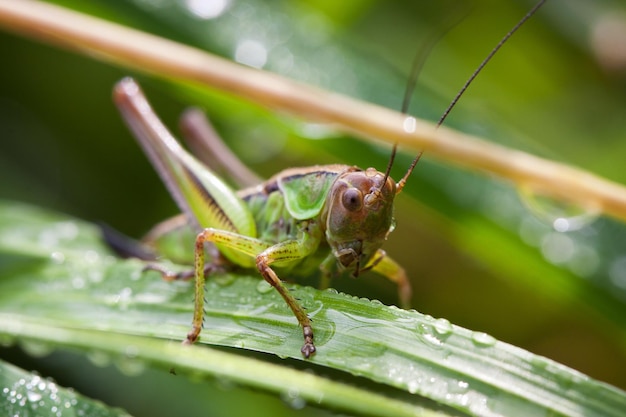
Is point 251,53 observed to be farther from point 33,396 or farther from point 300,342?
point 33,396

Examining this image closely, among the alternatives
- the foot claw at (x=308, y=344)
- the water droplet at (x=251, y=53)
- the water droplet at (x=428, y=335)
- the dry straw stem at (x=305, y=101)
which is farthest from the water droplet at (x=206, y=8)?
the water droplet at (x=428, y=335)

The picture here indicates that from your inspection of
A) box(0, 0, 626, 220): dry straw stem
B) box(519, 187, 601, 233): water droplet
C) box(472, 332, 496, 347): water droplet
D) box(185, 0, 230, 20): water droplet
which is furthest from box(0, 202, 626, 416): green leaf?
box(185, 0, 230, 20): water droplet

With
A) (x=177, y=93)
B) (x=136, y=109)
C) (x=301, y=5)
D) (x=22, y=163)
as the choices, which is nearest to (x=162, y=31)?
(x=177, y=93)

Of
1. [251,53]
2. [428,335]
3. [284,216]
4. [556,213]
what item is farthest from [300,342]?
[251,53]

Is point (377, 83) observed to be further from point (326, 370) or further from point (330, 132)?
point (326, 370)

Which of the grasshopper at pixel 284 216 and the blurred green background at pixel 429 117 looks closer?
the grasshopper at pixel 284 216

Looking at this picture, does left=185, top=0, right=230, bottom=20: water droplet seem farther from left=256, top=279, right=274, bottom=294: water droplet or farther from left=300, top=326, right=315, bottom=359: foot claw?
left=300, top=326, right=315, bottom=359: foot claw

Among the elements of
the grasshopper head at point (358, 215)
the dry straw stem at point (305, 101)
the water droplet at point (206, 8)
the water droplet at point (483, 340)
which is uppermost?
the water droplet at point (206, 8)

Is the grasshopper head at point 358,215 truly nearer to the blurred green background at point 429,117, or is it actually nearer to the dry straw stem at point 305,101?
the dry straw stem at point 305,101
